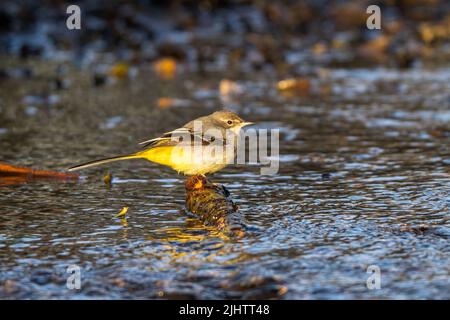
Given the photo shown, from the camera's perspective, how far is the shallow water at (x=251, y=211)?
5188 millimetres

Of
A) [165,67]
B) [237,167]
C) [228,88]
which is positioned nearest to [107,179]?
[237,167]

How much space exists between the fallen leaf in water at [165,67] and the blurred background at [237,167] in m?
0.05

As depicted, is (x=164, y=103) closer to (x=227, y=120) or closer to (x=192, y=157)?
(x=227, y=120)

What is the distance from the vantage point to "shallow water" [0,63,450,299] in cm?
519

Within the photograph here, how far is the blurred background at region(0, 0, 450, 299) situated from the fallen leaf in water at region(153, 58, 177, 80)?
0.05m

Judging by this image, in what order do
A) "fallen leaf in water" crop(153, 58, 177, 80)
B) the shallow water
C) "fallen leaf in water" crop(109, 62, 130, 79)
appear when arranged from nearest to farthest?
the shallow water
"fallen leaf in water" crop(109, 62, 130, 79)
"fallen leaf in water" crop(153, 58, 177, 80)

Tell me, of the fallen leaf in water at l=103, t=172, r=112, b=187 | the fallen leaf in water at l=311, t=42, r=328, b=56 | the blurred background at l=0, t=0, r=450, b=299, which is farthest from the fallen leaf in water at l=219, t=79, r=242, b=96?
the fallen leaf in water at l=103, t=172, r=112, b=187

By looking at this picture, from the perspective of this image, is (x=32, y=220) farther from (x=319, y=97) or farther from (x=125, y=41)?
(x=125, y=41)

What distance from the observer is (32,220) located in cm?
664

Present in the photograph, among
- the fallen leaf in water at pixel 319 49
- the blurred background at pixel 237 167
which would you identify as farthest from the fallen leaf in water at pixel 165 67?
the fallen leaf in water at pixel 319 49

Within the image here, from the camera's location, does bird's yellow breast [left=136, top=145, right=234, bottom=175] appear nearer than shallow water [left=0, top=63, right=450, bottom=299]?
No

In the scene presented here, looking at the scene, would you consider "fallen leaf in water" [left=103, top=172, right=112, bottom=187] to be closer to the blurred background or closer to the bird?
the blurred background

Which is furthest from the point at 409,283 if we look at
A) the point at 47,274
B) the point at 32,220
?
the point at 32,220

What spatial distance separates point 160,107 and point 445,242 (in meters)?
7.33
